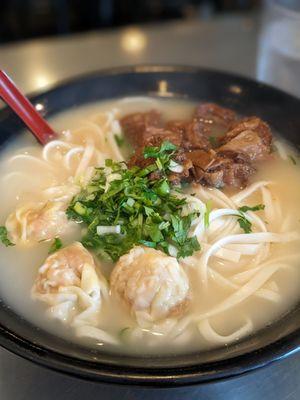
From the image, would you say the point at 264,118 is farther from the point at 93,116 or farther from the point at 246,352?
the point at 246,352

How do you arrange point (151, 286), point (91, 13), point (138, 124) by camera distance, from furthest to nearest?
point (91, 13) → point (138, 124) → point (151, 286)

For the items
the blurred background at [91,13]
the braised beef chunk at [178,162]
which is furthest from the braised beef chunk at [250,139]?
the blurred background at [91,13]

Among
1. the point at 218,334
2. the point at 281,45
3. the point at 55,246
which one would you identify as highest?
the point at 281,45

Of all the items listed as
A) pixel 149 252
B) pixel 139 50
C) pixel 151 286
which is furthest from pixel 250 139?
pixel 139 50

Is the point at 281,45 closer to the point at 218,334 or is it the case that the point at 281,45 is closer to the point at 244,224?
the point at 244,224

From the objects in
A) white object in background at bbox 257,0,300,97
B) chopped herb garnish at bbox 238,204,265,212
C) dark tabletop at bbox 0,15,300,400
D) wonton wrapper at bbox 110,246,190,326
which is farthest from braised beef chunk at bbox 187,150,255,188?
dark tabletop at bbox 0,15,300,400

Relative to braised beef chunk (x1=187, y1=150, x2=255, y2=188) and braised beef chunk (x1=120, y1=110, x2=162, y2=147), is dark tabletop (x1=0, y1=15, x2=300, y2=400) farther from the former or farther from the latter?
braised beef chunk (x1=187, y1=150, x2=255, y2=188)
